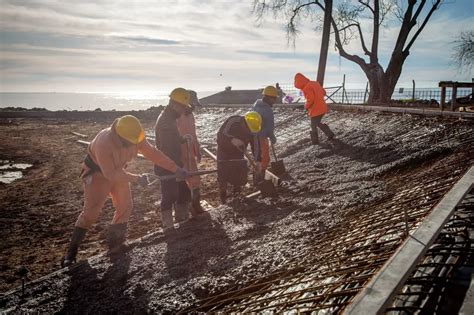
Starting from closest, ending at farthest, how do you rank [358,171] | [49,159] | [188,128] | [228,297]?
[228,297]
[188,128]
[358,171]
[49,159]

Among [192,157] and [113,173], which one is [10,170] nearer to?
[192,157]

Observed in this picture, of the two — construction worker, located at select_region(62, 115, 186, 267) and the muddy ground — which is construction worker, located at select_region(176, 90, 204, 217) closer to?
the muddy ground

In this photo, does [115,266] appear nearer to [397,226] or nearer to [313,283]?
[313,283]

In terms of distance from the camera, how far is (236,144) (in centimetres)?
601

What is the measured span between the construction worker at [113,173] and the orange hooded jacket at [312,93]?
16.0 ft

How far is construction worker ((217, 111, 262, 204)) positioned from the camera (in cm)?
600

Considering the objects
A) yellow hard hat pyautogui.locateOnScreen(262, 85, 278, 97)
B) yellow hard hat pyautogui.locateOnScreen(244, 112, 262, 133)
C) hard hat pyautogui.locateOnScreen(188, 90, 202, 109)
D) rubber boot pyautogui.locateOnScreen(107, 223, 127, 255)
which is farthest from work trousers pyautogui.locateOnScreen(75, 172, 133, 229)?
yellow hard hat pyautogui.locateOnScreen(262, 85, 278, 97)

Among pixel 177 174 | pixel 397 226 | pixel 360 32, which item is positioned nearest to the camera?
pixel 397 226

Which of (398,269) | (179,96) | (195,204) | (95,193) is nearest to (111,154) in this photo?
(95,193)

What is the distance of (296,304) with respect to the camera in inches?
99.7

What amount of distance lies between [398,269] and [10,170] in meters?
11.5

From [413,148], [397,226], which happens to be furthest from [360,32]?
[397,226]

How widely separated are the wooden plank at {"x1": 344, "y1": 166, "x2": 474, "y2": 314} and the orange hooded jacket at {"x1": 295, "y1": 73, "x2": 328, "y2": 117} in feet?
20.1

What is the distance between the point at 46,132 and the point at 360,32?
16.4 meters
